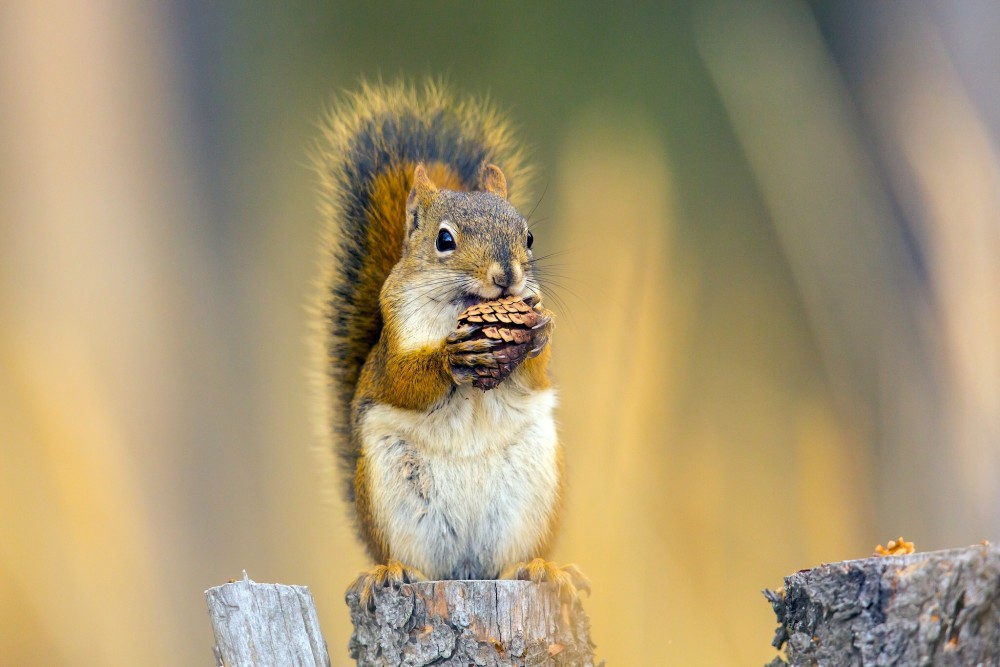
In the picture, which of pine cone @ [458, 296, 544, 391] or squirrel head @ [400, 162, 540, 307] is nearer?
pine cone @ [458, 296, 544, 391]

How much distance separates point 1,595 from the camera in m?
2.10

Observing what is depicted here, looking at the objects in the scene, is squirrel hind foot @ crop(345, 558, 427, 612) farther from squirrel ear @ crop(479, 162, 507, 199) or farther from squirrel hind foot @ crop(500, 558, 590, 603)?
squirrel ear @ crop(479, 162, 507, 199)

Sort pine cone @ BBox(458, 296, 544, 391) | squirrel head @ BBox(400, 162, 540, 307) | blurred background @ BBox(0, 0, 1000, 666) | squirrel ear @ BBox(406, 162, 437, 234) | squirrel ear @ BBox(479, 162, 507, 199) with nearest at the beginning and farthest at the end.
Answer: pine cone @ BBox(458, 296, 544, 391), squirrel head @ BBox(400, 162, 540, 307), squirrel ear @ BBox(406, 162, 437, 234), squirrel ear @ BBox(479, 162, 507, 199), blurred background @ BBox(0, 0, 1000, 666)

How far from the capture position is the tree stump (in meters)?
1.37

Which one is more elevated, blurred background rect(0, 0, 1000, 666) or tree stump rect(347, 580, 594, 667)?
blurred background rect(0, 0, 1000, 666)

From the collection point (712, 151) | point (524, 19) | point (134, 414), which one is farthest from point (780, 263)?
point (134, 414)

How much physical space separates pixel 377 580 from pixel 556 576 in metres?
0.26

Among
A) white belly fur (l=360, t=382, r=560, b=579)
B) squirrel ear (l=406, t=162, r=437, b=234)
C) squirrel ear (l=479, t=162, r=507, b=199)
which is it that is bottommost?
white belly fur (l=360, t=382, r=560, b=579)

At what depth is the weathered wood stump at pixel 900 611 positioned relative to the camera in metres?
0.99

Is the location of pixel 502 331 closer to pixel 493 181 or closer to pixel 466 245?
pixel 466 245

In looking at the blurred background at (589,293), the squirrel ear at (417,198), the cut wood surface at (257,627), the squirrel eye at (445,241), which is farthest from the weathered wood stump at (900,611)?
the blurred background at (589,293)

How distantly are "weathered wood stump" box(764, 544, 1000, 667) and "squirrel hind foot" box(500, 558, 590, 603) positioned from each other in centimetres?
39

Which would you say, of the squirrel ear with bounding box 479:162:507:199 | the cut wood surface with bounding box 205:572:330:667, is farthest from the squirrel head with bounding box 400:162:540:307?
the cut wood surface with bounding box 205:572:330:667

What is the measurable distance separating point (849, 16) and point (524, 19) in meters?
0.79
